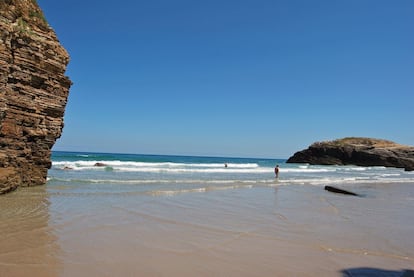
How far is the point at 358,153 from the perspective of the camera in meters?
77.3

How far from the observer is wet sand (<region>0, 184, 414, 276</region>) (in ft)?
17.2

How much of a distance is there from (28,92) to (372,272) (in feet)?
47.7

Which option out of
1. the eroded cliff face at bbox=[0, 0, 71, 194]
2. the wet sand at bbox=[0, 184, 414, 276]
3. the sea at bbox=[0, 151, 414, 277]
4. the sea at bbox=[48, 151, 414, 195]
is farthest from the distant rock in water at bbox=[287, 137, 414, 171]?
the eroded cliff face at bbox=[0, 0, 71, 194]

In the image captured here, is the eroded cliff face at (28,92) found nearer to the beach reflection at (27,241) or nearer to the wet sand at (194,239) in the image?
the wet sand at (194,239)

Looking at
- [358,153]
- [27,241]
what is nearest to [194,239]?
[27,241]

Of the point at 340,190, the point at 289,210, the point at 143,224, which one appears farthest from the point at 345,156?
the point at 143,224

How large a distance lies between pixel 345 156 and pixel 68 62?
7418cm

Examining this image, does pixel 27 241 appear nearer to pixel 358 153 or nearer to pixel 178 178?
pixel 178 178

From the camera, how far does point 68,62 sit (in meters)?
17.0

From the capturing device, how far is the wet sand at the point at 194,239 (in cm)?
525

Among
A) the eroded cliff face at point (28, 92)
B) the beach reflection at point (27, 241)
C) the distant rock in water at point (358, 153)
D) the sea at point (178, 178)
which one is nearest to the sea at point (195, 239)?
the beach reflection at point (27, 241)

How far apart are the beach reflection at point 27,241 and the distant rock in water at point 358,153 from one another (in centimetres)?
7108

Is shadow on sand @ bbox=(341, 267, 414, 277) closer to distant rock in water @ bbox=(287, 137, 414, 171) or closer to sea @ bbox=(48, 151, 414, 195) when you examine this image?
sea @ bbox=(48, 151, 414, 195)

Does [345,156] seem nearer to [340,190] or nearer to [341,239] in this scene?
[340,190]
